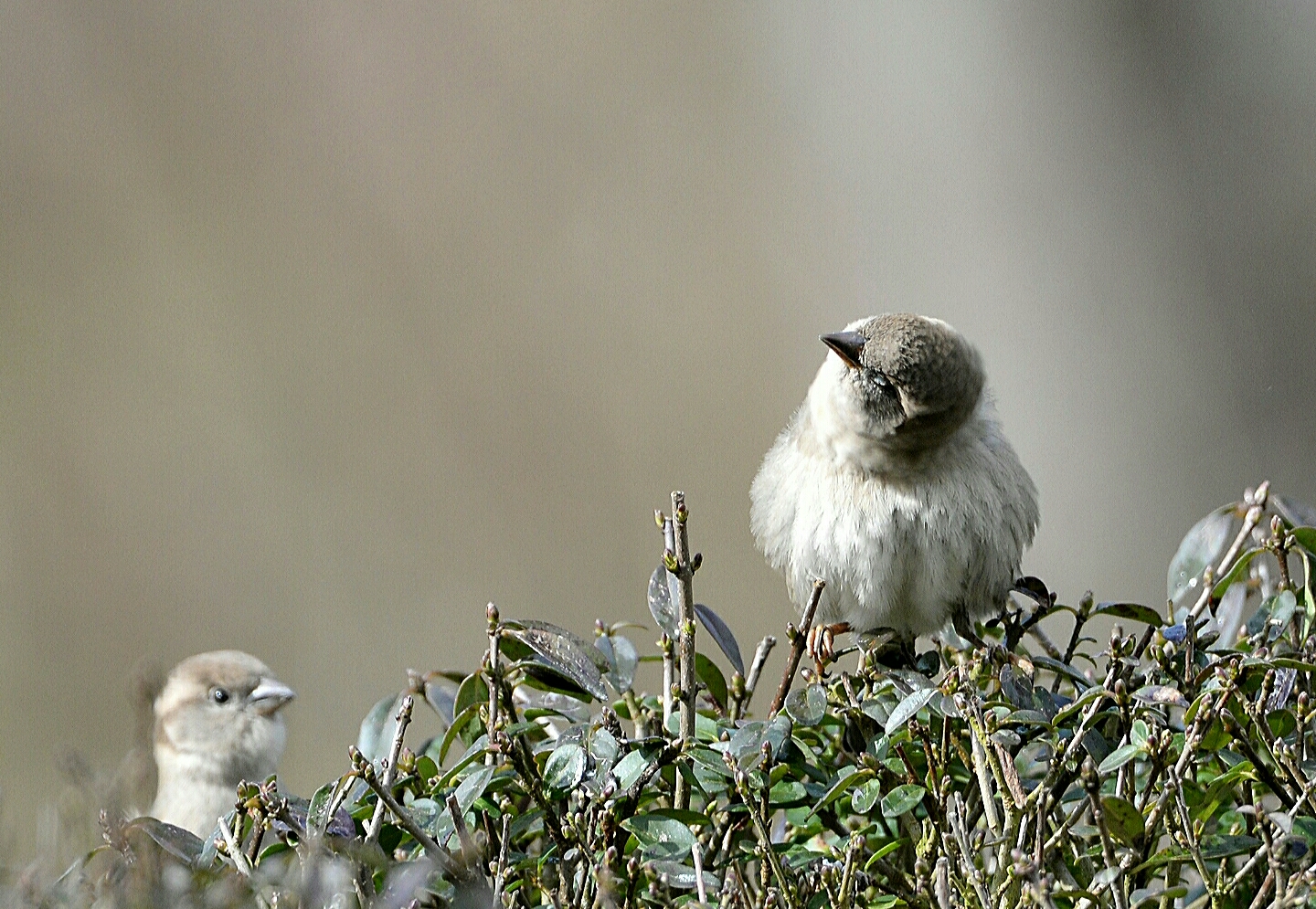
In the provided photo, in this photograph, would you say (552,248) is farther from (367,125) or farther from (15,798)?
(15,798)

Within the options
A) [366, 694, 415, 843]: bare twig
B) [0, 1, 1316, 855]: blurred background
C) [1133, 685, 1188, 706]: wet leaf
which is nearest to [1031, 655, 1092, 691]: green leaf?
[1133, 685, 1188, 706]: wet leaf

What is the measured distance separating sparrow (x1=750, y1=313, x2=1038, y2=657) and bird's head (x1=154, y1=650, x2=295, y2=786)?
968 millimetres

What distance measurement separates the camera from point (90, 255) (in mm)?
4613

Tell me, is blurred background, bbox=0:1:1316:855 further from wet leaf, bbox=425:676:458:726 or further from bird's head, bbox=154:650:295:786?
wet leaf, bbox=425:676:458:726

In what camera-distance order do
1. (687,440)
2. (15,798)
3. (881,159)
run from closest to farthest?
(881,159) → (15,798) → (687,440)

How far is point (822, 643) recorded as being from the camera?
1487 mm

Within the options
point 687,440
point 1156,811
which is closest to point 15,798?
point 687,440

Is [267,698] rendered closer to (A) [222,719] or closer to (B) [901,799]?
(A) [222,719]

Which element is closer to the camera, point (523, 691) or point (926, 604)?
point (523, 691)

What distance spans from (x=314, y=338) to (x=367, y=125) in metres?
0.72

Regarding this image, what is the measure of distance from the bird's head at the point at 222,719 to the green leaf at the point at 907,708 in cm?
142

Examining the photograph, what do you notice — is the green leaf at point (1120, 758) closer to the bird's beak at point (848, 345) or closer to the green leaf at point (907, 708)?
the green leaf at point (907, 708)

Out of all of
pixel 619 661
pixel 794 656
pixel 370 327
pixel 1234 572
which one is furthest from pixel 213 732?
pixel 370 327

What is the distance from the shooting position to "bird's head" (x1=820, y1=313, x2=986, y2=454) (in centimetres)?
164
